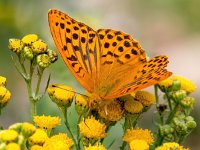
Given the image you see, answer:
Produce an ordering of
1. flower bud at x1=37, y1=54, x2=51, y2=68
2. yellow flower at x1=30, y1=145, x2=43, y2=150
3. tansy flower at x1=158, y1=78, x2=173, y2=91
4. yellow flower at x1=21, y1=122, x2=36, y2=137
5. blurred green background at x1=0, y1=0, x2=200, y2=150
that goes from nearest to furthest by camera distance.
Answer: yellow flower at x1=21, y1=122, x2=36, y2=137, yellow flower at x1=30, y1=145, x2=43, y2=150, flower bud at x1=37, y1=54, x2=51, y2=68, tansy flower at x1=158, y1=78, x2=173, y2=91, blurred green background at x1=0, y1=0, x2=200, y2=150

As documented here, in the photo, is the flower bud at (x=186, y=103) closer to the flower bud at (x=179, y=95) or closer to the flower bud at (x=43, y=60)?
the flower bud at (x=179, y=95)

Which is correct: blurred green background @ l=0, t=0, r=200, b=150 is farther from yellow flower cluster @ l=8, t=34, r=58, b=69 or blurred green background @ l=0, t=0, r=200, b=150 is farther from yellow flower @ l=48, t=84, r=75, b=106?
yellow flower @ l=48, t=84, r=75, b=106

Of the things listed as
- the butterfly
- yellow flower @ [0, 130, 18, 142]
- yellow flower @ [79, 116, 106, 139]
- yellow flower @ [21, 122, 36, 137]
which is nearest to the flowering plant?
yellow flower @ [79, 116, 106, 139]

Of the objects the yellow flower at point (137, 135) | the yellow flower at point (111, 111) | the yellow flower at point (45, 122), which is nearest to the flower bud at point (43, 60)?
the yellow flower at point (45, 122)

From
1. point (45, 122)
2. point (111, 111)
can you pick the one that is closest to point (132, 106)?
point (111, 111)

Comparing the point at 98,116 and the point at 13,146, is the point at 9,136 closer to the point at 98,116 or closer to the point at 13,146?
the point at 13,146
